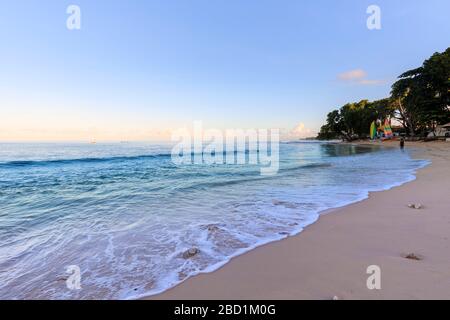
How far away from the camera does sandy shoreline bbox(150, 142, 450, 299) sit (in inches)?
99.0

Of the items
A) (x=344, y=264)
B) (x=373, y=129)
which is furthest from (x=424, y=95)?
(x=344, y=264)

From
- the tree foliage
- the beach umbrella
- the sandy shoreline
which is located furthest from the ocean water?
the beach umbrella

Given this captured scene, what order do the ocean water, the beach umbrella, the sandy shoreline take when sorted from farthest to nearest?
the beach umbrella
the ocean water
the sandy shoreline

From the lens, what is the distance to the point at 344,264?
313 cm

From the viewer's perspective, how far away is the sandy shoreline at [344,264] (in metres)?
2.52

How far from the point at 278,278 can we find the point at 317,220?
279 cm

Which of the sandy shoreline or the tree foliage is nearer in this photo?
the sandy shoreline

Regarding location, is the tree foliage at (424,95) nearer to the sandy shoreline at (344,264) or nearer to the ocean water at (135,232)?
the ocean water at (135,232)

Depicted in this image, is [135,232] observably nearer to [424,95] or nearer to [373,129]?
[424,95]

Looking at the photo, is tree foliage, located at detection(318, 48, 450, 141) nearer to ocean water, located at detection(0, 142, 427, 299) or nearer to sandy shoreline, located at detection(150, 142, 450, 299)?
ocean water, located at detection(0, 142, 427, 299)

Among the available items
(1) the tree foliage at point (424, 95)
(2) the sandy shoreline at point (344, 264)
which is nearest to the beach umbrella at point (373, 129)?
(1) the tree foliage at point (424, 95)

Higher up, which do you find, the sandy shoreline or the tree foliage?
the tree foliage

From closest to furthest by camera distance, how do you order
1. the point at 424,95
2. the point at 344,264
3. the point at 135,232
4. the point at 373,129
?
the point at 344,264, the point at 135,232, the point at 424,95, the point at 373,129
